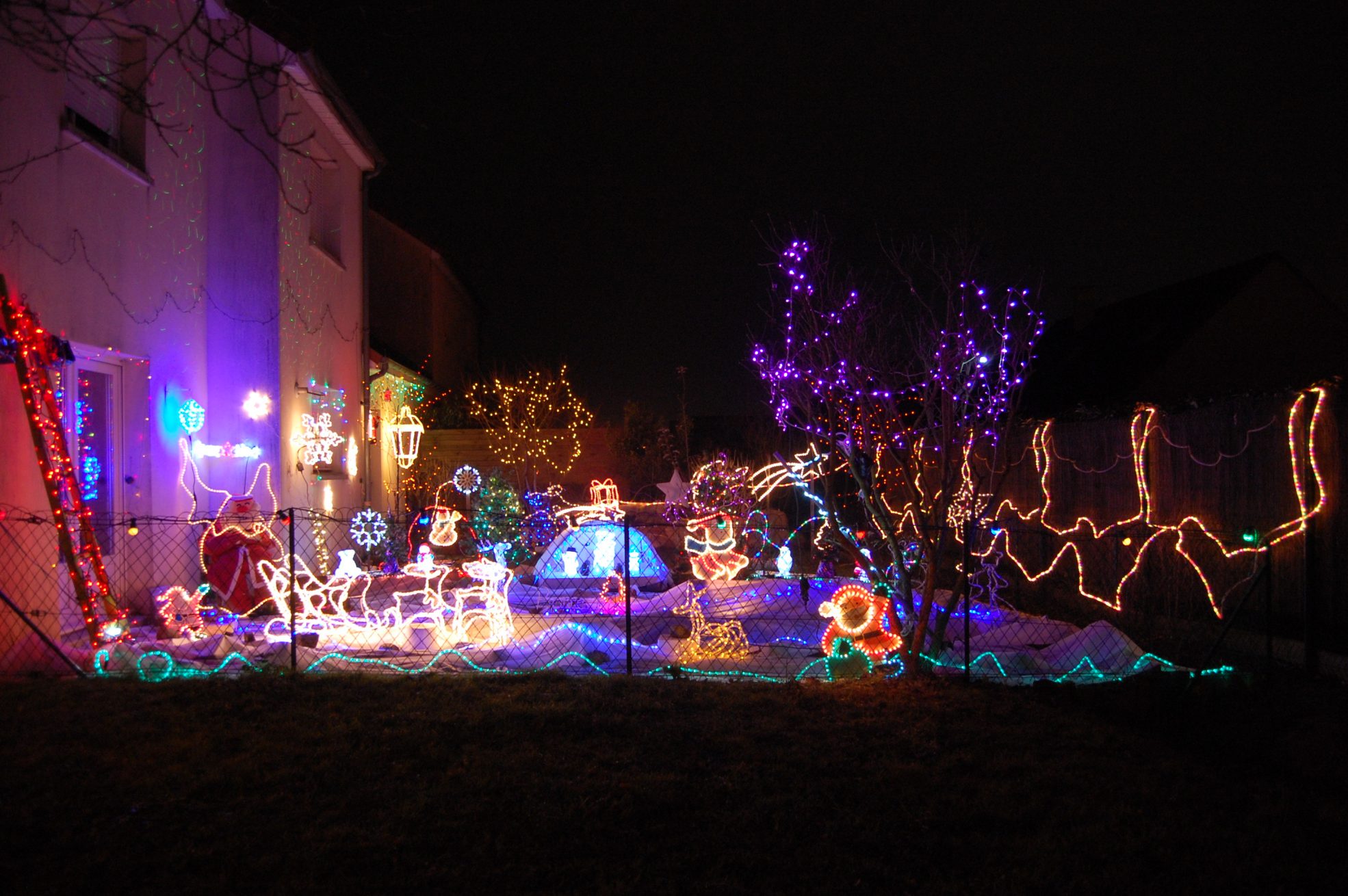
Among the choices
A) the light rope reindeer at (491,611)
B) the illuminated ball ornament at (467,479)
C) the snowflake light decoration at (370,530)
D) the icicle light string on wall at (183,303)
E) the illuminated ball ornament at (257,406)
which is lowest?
the light rope reindeer at (491,611)

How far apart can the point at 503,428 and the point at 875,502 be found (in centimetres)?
1221

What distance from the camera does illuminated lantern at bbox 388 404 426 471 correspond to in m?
14.1

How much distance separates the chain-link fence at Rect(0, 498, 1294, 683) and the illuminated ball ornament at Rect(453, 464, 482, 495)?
2.59m

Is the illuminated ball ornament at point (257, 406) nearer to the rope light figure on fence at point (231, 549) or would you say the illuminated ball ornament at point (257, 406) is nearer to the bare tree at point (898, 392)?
the rope light figure on fence at point (231, 549)

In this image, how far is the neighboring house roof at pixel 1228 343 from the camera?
543 inches

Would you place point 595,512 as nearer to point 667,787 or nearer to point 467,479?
point 467,479

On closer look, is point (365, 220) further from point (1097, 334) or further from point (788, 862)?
Result: point (1097, 334)

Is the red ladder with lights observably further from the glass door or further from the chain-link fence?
the glass door

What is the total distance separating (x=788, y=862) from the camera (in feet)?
10.6

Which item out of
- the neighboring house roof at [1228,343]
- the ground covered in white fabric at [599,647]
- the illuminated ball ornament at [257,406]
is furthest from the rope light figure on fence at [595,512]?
the neighboring house roof at [1228,343]

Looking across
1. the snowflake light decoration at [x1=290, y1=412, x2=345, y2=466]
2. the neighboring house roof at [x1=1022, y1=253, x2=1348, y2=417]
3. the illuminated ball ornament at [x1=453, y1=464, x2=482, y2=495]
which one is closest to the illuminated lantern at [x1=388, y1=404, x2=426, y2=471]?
the illuminated ball ornament at [x1=453, y1=464, x2=482, y2=495]

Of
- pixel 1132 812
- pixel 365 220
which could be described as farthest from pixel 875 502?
pixel 365 220

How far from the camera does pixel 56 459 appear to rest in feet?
19.6

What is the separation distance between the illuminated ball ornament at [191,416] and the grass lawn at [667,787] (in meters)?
3.15
